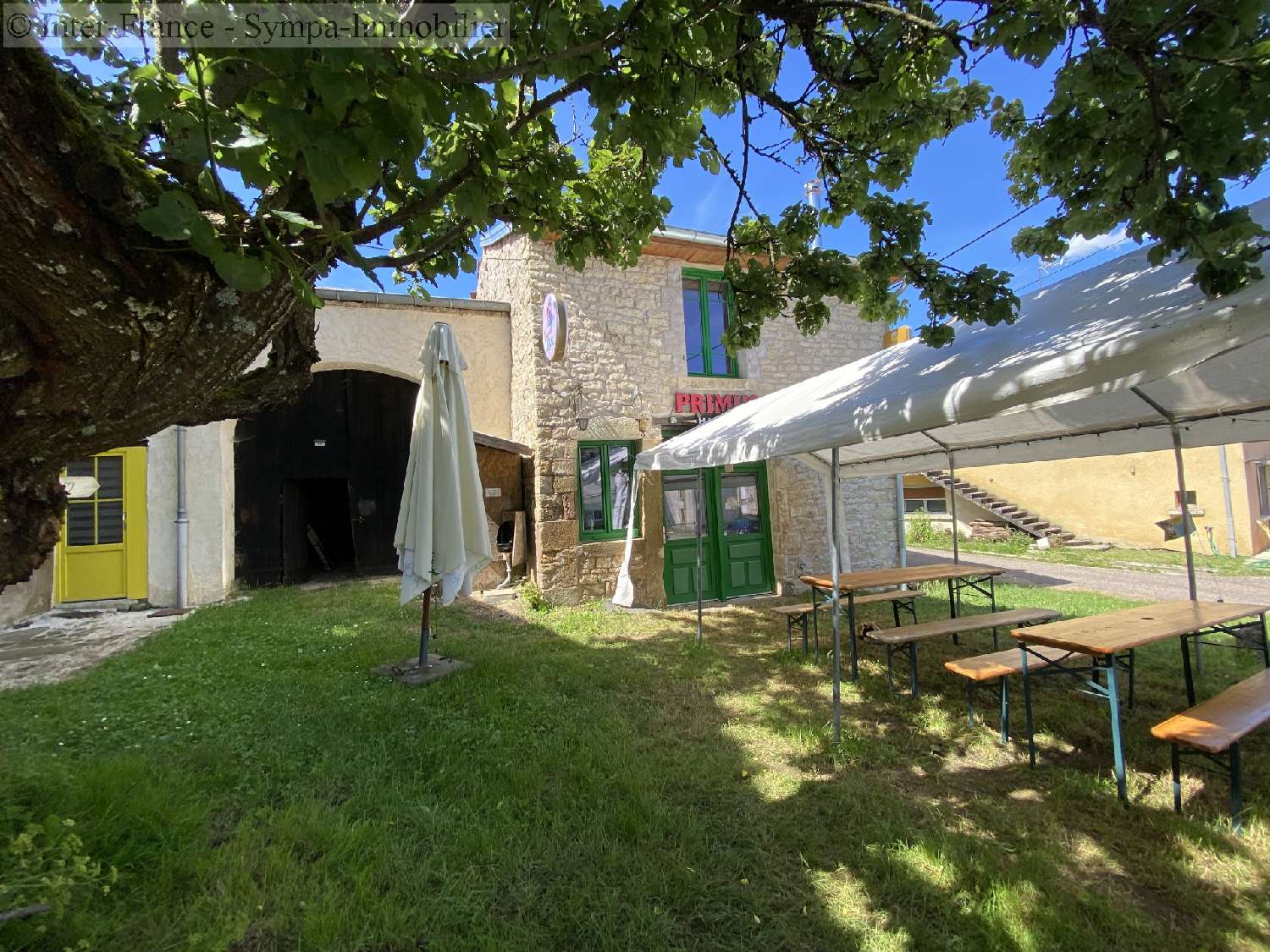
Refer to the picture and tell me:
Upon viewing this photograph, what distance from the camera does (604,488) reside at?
7727mm

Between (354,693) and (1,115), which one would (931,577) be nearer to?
(354,693)

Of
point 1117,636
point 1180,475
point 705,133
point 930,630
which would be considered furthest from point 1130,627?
point 705,133

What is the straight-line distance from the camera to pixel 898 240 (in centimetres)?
338

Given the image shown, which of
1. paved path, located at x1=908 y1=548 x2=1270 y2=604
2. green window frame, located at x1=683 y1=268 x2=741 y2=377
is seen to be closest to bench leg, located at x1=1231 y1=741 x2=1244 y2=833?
paved path, located at x1=908 y1=548 x2=1270 y2=604

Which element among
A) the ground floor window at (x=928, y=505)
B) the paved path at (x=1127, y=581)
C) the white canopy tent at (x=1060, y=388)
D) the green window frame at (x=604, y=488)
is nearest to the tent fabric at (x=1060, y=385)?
the white canopy tent at (x=1060, y=388)

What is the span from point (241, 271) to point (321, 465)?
847cm

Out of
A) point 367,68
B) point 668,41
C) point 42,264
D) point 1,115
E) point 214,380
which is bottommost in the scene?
point 214,380

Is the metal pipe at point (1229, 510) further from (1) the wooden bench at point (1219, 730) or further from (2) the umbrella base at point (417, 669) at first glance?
(2) the umbrella base at point (417, 669)

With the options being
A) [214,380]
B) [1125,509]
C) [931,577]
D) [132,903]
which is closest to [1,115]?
[214,380]

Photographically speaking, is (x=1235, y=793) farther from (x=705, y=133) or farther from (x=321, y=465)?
(x=321, y=465)

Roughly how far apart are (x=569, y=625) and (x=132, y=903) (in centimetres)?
444

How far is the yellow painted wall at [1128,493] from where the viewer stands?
37.5ft

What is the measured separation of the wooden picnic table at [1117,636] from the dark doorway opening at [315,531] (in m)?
8.81

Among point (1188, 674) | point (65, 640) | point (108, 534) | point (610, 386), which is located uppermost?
point (610, 386)
